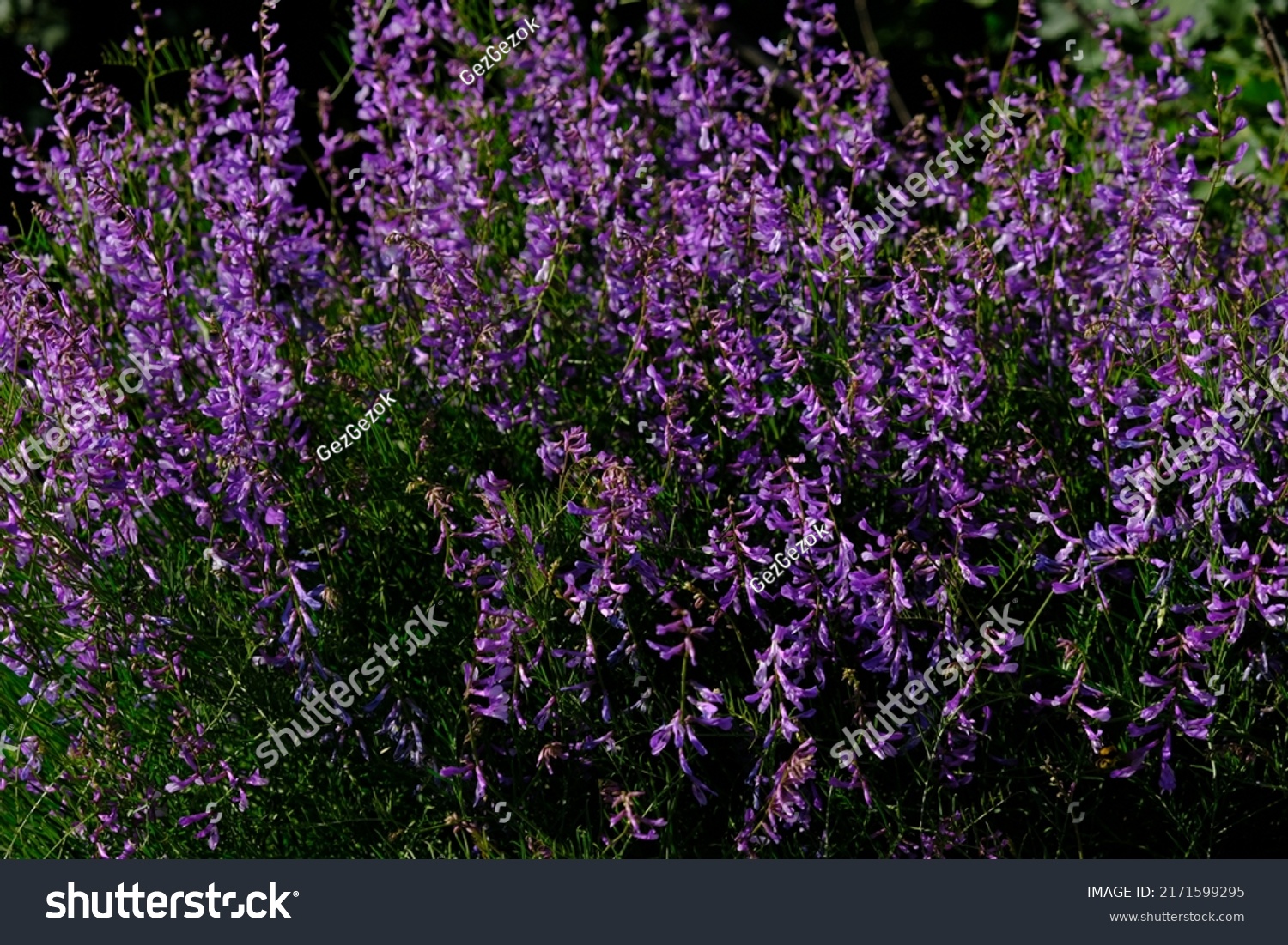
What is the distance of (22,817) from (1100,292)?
2492 mm

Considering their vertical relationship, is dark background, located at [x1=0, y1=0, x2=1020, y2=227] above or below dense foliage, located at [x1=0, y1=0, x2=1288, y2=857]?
above

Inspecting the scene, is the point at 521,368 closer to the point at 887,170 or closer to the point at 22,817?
the point at 22,817

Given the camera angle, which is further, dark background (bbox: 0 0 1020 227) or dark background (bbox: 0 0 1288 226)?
dark background (bbox: 0 0 1020 227)

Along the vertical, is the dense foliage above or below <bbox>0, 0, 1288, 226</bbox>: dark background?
below

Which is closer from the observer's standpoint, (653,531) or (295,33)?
(653,531)

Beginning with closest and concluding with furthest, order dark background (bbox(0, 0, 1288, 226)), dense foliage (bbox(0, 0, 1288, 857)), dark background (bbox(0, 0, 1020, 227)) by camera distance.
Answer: dense foliage (bbox(0, 0, 1288, 857))
dark background (bbox(0, 0, 1288, 226))
dark background (bbox(0, 0, 1020, 227))

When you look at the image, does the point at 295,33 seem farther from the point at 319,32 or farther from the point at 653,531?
the point at 653,531

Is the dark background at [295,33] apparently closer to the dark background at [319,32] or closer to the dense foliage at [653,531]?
the dark background at [319,32]

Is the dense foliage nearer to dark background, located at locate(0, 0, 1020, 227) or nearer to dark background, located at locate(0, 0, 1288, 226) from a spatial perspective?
dark background, located at locate(0, 0, 1288, 226)

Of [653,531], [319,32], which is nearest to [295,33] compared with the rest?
[319,32]

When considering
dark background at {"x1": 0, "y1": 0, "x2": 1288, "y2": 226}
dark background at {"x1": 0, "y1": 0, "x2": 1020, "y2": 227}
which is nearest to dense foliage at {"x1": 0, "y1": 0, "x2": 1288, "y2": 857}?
dark background at {"x1": 0, "y1": 0, "x2": 1288, "y2": 226}

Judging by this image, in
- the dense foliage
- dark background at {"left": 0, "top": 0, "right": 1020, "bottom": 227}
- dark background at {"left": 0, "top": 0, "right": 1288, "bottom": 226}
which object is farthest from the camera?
dark background at {"left": 0, "top": 0, "right": 1020, "bottom": 227}

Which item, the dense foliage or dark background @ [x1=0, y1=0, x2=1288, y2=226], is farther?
dark background @ [x1=0, y1=0, x2=1288, y2=226]

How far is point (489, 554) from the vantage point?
286 centimetres
